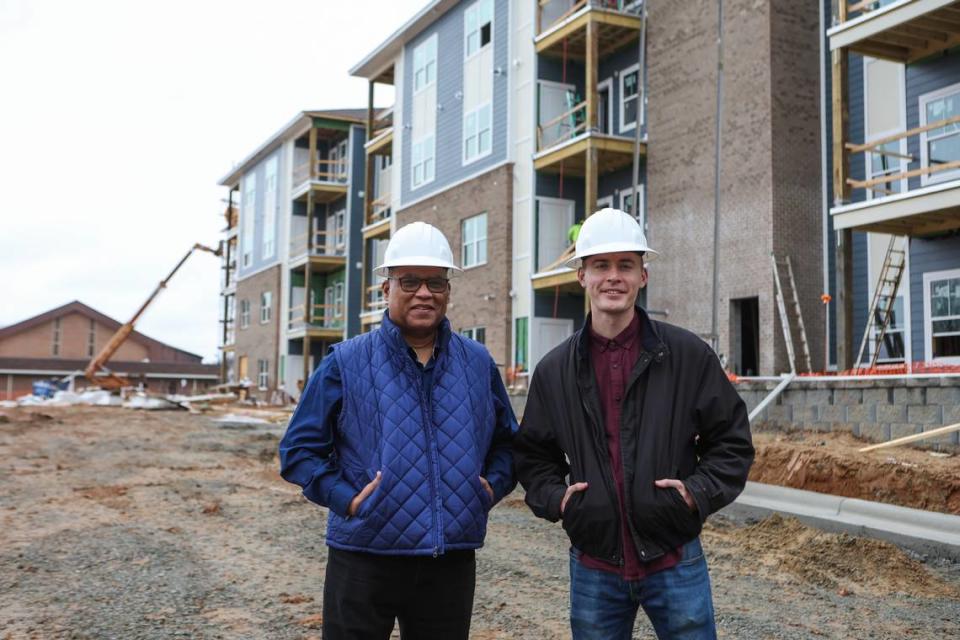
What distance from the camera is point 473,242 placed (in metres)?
28.0

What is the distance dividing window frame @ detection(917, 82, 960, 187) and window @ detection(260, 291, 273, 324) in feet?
120

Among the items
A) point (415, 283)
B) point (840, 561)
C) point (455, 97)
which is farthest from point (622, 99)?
point (415, 283)

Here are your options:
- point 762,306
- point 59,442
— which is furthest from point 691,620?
point 59,442

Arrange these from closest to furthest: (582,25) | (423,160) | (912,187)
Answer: (912,187) < (582,25) < (423,160)

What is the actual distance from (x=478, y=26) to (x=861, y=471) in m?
21.3

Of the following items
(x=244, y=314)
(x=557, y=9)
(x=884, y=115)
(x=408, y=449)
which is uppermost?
(x=557, y=9)

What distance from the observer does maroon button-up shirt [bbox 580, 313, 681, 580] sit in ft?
10.9

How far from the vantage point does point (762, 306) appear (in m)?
19.1

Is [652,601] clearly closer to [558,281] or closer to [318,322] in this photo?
[558,281]

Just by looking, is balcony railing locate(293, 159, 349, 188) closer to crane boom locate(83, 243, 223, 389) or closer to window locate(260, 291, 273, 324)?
window locate(260, 291, 273, 324)

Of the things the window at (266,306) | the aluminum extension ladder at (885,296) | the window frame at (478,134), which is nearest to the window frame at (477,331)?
the window frame at (478,134)

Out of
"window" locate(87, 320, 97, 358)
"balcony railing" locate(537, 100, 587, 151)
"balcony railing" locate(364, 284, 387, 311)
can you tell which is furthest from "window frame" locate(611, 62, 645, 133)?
"window" locate(87, 320, 97, 358)

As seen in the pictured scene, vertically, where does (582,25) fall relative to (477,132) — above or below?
above

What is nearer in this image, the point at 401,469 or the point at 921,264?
the point at 401,469
